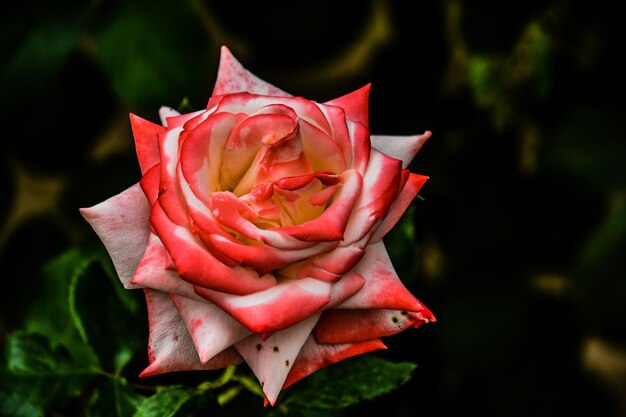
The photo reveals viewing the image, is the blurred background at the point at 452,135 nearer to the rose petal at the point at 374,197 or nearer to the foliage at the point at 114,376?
the foliage at the point at 114,376

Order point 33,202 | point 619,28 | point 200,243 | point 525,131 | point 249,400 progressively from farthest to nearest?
point 33,202, point 525,131, point 619,28, point 249,400, point 200,243

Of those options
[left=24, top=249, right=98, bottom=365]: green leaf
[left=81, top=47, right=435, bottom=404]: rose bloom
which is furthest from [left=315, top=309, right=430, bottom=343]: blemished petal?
[left=24, top=249, right=98, bottom=365]: green leaf

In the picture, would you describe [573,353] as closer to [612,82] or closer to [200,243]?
[612,82]

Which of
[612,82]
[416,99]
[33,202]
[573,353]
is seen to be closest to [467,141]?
[416,99]

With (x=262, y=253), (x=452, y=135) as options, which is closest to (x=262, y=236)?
(x=262, y=253)

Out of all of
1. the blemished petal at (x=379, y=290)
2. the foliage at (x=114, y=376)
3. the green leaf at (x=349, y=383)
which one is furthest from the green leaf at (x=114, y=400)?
the blemished petal at (x=379, y=290)
